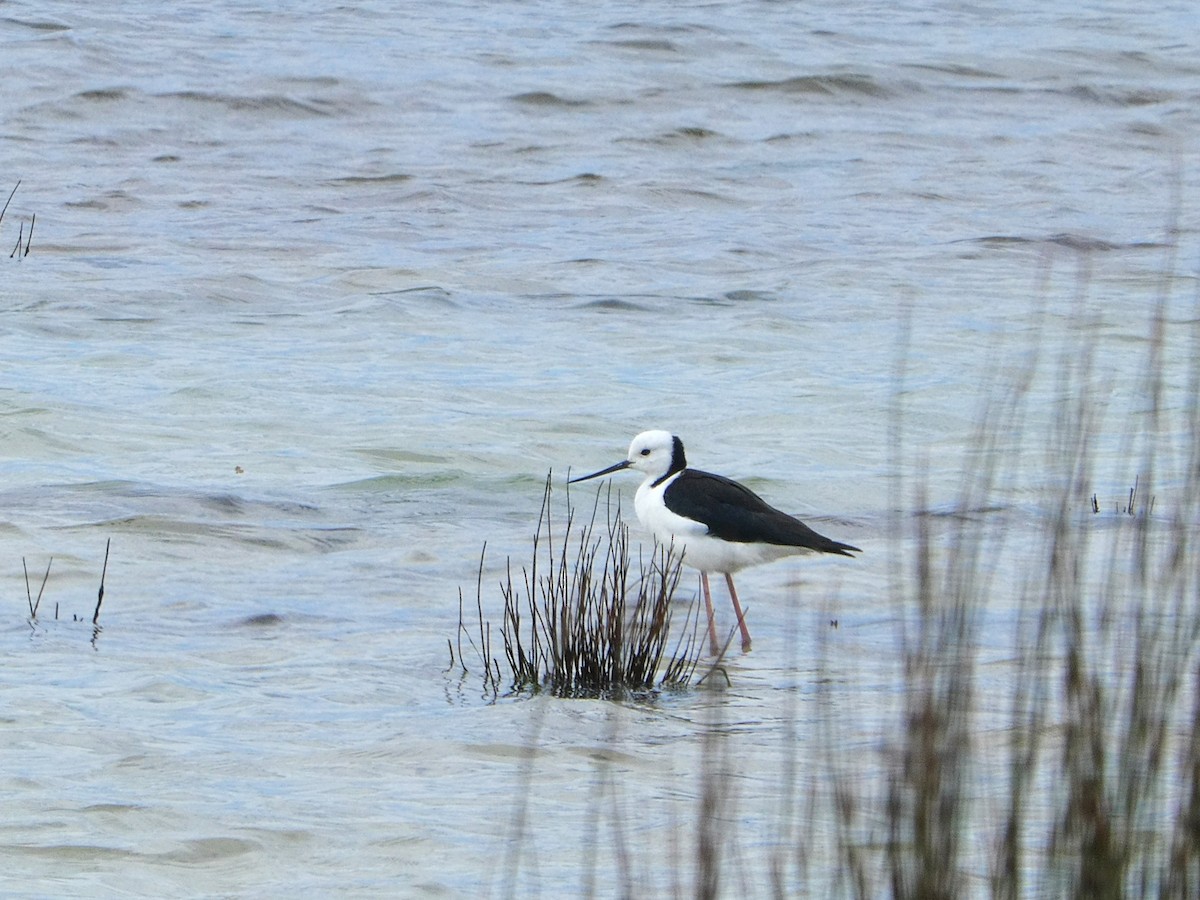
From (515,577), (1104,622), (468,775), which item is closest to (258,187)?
(515,577)

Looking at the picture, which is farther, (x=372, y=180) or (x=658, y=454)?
(x=372, y=180)

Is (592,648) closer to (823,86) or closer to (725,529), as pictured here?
(725,529)

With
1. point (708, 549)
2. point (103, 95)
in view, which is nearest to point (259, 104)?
point (103, 95)

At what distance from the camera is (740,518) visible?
766 cm

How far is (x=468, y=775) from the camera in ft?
19.1

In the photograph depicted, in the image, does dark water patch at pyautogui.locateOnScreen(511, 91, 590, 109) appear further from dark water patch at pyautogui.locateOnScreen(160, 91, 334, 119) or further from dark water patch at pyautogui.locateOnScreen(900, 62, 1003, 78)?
dark water patch at pyautogui.locateOnScreen(900, 62, 1003, 78)

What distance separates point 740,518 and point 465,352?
7.13 meters

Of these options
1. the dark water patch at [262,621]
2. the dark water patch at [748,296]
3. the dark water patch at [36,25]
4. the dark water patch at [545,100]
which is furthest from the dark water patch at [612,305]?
the dark water patch at [36,25]

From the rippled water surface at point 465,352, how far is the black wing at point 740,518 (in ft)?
1.21

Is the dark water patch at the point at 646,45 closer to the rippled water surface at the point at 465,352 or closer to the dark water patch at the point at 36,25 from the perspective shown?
the rippled water surface at the point at 465,352

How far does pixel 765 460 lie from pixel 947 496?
1.53 metres

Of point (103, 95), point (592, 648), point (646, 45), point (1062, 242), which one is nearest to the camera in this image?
point (592, 648)

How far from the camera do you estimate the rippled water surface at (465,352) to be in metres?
5.63

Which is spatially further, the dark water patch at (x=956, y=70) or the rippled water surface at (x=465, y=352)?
the dark water patch at (x=956, y=70)
